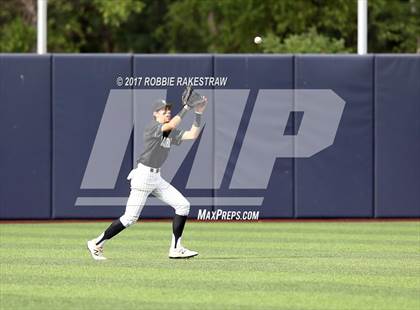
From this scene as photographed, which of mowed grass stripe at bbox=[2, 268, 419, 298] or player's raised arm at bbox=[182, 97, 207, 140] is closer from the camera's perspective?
mowed grass stripe at bbox=[2, 268, 419, 298]

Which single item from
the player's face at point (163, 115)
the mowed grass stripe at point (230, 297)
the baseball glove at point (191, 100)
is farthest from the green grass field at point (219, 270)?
the baseball glove at point (191, 100)

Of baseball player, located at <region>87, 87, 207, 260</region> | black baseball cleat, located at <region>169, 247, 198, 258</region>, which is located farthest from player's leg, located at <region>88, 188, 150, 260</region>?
black baseball cleat, located at <region>169, 247, 198, 258</region>

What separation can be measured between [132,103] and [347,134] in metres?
3.54

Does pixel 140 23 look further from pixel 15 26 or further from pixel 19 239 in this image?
pixel 19 239

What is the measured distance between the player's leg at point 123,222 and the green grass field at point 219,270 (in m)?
0.15

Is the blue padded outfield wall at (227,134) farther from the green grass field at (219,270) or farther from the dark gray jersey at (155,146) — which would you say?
the dark gray jersey at (155,146)

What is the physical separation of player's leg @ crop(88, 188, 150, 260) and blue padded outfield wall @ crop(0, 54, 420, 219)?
6.27 meters

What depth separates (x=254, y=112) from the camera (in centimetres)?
2080

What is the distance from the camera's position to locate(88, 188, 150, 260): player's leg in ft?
46.3

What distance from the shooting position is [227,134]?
819 inches

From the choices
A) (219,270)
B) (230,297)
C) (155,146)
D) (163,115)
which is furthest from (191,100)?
(230,297)

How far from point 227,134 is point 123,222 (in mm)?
6894

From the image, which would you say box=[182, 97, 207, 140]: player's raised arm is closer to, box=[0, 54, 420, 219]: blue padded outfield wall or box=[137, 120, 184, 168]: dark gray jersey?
box=[137, 120, 184, 168]: dark gray jersey

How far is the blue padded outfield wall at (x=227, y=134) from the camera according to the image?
20.6 m
